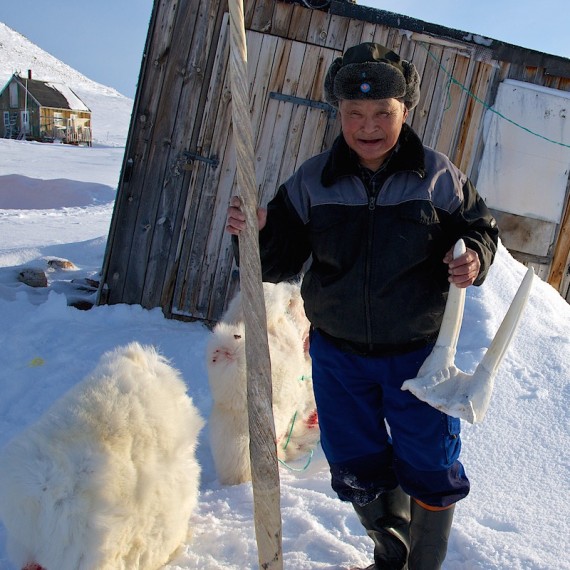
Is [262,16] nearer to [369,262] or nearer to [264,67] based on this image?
[264,67]

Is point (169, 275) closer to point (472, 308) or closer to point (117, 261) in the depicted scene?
point (117, 261)

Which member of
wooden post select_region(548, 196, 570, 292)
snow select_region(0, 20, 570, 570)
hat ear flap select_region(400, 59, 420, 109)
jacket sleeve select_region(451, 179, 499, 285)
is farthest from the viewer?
wooden post select_region(548, 196, 570, 292)

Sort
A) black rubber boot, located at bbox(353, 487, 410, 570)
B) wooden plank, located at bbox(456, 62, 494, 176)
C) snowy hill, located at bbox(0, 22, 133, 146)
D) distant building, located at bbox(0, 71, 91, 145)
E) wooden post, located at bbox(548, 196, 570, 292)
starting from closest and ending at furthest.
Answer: black rubber boot, located at bbox(353, 487, 410, 570) → wooden plank, located at bbox(456, 62, 494, 176) → wooden post, located at bbox(548, 196, 570, 292) → distant building, located at bbox(0, 71, 91, 145) → snowy hill, located at bbox(0, 22, 133, 146)

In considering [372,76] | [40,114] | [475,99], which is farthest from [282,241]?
[40,114]

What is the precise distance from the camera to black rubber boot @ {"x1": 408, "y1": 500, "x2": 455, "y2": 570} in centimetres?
187

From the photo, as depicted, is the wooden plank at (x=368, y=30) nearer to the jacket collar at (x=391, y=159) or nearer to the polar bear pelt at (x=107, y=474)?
the jacket collar at (x=391, y=159)

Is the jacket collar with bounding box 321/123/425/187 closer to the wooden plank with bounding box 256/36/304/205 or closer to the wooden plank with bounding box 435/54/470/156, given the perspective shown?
the wooden plank with bounding box 256/36/304/205

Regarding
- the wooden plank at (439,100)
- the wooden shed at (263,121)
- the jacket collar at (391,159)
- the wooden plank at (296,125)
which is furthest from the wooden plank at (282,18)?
the jacket collar at (391,159)

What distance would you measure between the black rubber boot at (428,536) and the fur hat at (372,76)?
4.57ft

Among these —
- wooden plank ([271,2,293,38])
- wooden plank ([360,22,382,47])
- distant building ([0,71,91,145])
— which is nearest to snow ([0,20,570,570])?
wooden plank ([360,22,382,47])

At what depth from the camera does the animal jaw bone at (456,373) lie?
65.9 inches

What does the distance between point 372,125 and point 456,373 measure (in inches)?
33.0

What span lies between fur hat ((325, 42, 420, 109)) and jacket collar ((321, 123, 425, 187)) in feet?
0.48

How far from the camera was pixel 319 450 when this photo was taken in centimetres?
318
